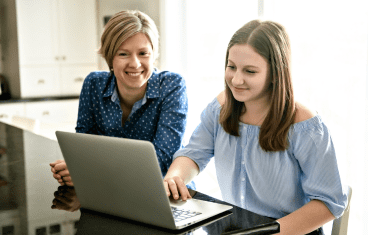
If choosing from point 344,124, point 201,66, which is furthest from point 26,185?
point 201,66

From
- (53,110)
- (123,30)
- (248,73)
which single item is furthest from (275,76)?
(53,110)

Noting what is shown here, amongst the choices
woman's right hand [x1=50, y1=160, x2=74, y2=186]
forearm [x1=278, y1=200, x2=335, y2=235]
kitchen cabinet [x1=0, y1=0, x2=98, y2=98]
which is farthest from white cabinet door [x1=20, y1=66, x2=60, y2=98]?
forearm [x1=278, y1=200, x2=335, y2=235]

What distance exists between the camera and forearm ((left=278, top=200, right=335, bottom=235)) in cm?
118

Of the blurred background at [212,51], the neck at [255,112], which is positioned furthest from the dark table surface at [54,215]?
the blurred background at [212,51]

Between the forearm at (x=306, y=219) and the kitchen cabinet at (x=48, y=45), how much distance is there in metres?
3.70

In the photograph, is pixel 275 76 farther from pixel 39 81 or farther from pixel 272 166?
pixel 39 81

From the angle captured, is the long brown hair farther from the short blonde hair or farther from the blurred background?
the blurred background

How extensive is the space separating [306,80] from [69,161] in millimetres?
2052

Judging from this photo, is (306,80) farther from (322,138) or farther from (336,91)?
(322,138)

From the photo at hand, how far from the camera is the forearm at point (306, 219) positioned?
3.86 ft

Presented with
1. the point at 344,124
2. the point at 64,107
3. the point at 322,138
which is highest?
the point at 322,138

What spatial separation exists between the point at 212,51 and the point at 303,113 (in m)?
2.72

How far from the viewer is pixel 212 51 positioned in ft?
13.0

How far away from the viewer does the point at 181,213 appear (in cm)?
93
